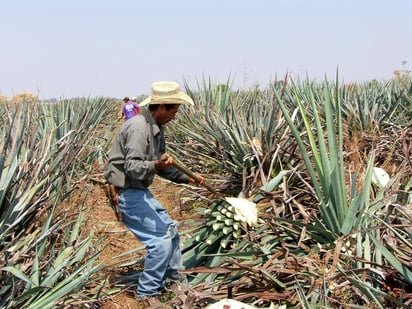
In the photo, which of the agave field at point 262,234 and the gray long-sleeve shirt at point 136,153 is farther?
the gray long-sleeve shirt at point 136,153

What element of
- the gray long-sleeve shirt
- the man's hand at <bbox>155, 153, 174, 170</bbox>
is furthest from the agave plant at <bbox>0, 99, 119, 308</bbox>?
the man's hand at <bbox>155, 153, 174, 170</bbox>

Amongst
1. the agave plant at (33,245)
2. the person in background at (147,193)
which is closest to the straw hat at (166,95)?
the person in background at (147,193)

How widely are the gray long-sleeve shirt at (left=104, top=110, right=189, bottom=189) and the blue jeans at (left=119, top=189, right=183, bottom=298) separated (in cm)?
9

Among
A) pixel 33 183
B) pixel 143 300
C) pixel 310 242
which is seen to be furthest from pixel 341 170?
pixel 33 183

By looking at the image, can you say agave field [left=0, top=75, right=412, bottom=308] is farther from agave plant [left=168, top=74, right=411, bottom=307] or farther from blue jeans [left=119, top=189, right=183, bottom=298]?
blue jeans [left=119, top=189, right=183, bottom=298]

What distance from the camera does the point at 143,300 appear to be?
11.0 ft

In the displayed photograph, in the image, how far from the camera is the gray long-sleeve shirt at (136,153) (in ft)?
10.5

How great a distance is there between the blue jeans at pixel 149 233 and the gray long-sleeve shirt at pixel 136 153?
9cm

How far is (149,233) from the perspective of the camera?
339 centimetres

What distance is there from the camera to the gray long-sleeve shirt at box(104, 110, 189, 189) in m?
3.21

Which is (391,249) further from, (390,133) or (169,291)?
(390,133)

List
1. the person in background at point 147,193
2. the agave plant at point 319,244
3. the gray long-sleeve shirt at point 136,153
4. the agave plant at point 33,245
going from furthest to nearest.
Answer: the person in background at point 147,193
the gray long-sleeve shirt at point 136,153
the agave plant at point 319,244
the agave plant at point 33,245

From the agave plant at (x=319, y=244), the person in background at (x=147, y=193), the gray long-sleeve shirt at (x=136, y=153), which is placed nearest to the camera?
the agave plant at (x=319, y=244)

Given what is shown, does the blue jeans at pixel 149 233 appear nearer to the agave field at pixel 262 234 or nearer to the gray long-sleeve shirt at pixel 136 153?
the gray long-sleeve shirt at pixel 136 153
